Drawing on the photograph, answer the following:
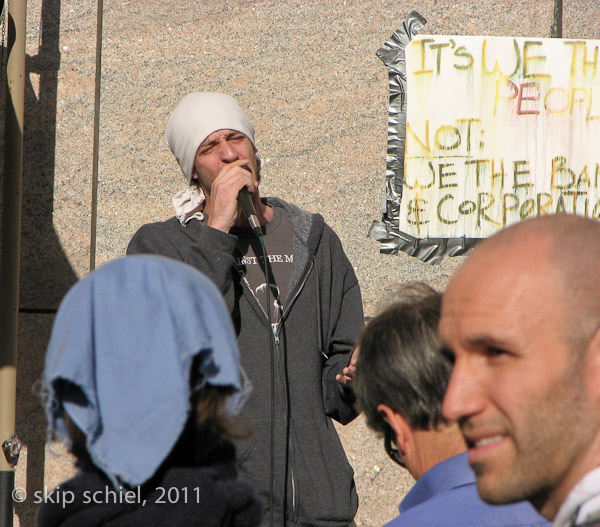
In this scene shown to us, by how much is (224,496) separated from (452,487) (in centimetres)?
57

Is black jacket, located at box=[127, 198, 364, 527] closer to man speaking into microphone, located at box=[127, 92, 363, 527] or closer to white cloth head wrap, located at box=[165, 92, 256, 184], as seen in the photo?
man speaking into microphone, located at box=[127, 92, 363, 527]

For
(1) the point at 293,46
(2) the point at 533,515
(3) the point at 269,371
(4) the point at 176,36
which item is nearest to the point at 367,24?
(1) the point at 293,46

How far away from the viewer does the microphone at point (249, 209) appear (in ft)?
9.82

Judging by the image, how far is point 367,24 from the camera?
15.1 feet

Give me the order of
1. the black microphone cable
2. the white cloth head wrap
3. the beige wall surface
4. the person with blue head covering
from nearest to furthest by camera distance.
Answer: the person with blue head covering, the black microphone cable, the white cloth head wrap, the beige wall surface

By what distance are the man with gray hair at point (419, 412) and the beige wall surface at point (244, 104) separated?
239 centimetres

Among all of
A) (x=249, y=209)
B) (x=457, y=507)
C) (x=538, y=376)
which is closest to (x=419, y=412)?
(x=457, y=507)

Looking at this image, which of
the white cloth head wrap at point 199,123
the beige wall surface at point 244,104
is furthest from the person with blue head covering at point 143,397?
the beige wall surface at point 244,104

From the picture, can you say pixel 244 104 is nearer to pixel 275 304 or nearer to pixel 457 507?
pixel 275 304

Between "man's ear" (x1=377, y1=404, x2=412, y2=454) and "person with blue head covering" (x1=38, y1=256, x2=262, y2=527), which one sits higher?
"person with blue head covering" (x1=38, y1=256, x2=262, y2=527)

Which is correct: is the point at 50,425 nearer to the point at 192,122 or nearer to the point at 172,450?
the point at 172,450

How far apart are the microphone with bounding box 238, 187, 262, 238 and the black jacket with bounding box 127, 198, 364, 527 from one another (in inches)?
4.9

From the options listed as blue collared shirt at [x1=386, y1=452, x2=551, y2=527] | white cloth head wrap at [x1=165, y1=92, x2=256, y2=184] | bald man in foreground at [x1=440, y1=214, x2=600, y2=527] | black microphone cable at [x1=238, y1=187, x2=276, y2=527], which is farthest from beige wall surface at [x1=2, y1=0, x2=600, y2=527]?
bald man in foreground at [x1=440, y1=214, x2=600, y2=527]

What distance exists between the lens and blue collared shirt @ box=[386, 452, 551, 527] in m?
1.75
